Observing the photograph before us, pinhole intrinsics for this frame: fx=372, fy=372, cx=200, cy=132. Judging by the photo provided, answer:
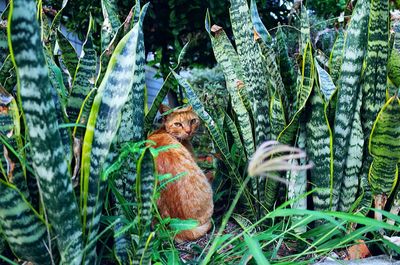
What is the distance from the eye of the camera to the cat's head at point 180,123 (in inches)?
53.8

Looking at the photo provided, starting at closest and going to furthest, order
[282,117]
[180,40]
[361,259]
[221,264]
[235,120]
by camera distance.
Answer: [221,264] < [361,259] < [282,117] < [235,120] < [180,40]

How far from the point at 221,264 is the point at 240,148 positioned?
0.48 m

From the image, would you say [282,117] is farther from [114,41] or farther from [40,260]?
[40,260]

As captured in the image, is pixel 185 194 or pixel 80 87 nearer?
pixel 80 87

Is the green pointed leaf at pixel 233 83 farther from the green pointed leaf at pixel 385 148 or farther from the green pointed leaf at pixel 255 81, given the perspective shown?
the green pointed leaf at pixel 385 148

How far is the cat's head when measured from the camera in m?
1.37

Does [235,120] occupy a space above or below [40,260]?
above

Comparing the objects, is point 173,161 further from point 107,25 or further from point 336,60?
point 336,60

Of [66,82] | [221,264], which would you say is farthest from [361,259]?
[66,82]

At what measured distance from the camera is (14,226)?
0.63 meters

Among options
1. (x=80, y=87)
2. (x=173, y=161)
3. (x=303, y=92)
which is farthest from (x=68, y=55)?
(x=303, y=92)

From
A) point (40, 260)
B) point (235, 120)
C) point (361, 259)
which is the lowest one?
point (361, 259)

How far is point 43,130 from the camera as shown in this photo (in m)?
0.57

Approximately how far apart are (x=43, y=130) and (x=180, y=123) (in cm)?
82
